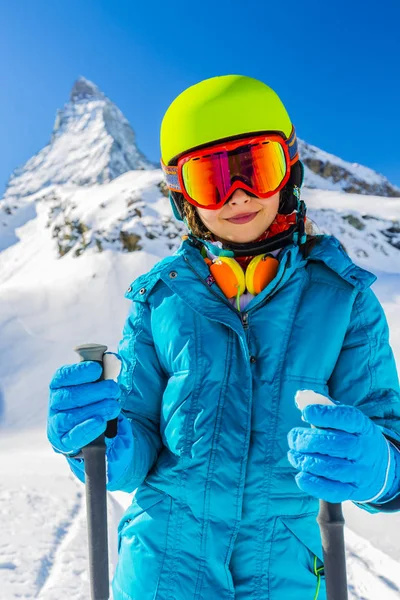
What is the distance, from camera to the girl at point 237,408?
1.47 meters

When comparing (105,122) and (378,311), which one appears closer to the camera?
(378,311)

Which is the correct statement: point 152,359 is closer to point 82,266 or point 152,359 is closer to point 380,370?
point 380,370

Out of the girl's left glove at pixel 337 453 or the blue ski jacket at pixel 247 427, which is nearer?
the girl's left glove at pixel 337 453

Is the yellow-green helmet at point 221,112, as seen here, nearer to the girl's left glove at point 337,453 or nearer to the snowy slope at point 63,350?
A: the girl's left glove at point 337,453

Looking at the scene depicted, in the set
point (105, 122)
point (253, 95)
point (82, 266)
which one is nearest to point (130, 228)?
point (82, 266)

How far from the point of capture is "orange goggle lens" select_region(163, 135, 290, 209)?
1.88 m

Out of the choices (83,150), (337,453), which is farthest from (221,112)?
(83,150)

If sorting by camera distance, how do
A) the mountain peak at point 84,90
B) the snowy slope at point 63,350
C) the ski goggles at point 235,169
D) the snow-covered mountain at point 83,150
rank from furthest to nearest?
the mountain peak at point 84,90 < the snow-covered mountain at point 83,150 < the snowy slope at point 63,350 < the ski goggles at point 235,169

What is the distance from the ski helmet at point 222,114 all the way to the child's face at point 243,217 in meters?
0.20

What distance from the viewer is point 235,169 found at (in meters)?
1.88

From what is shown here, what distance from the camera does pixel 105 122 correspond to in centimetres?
10919

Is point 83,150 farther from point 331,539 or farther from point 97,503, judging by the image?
point 331,539

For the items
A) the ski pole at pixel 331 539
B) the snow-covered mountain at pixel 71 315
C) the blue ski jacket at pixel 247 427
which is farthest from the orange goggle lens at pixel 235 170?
the snow-covered mountain at pixel 71 315

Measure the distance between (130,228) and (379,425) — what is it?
21.1m
